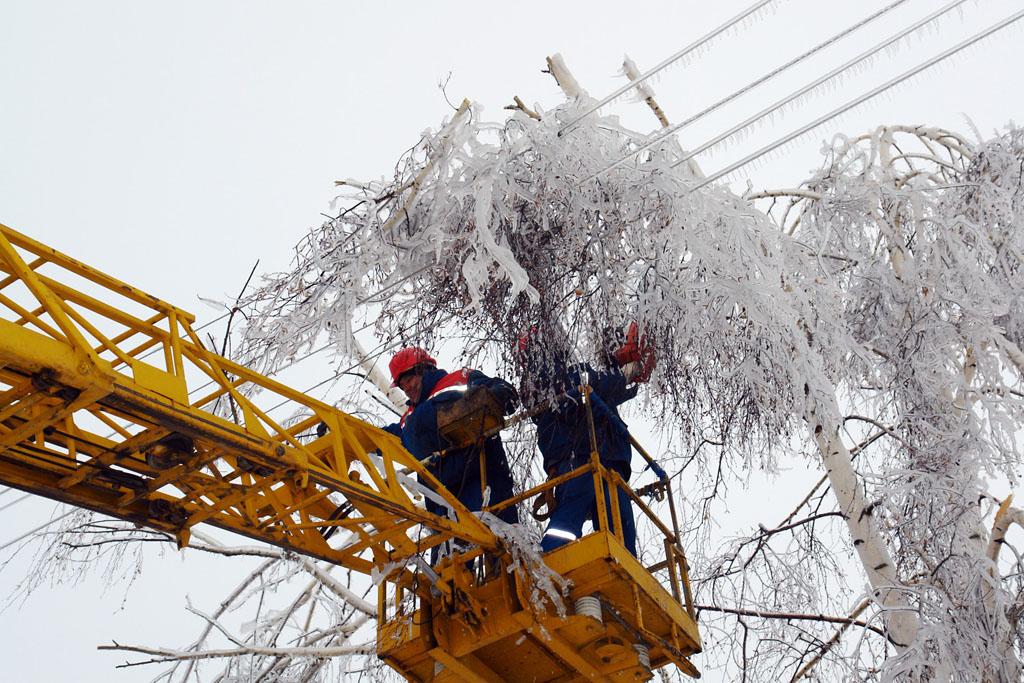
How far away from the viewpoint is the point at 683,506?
902 cm

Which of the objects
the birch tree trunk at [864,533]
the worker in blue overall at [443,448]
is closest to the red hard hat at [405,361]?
the worker in blue overall at [443,448]

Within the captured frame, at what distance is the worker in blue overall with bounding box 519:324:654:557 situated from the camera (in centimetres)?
732

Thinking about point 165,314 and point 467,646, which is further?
point 467,646

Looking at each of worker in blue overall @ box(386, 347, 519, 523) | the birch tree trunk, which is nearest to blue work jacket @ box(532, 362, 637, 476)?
worker in blue overall @ box(386, 347, 519, 523)

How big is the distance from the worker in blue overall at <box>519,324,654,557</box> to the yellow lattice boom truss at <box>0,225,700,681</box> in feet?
0.93

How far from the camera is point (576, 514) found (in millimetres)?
7309

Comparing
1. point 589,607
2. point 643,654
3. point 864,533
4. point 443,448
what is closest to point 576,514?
point 589,607

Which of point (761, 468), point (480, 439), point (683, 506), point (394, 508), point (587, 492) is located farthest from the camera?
point (683, 506)

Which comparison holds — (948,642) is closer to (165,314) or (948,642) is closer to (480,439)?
(480,439)

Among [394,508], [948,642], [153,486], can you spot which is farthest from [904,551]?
[153,486]

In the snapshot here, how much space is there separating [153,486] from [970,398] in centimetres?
640

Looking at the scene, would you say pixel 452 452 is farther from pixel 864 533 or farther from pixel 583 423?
pixel 864 533

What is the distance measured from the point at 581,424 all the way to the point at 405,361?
4.60ft

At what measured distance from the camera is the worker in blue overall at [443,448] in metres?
7.74
